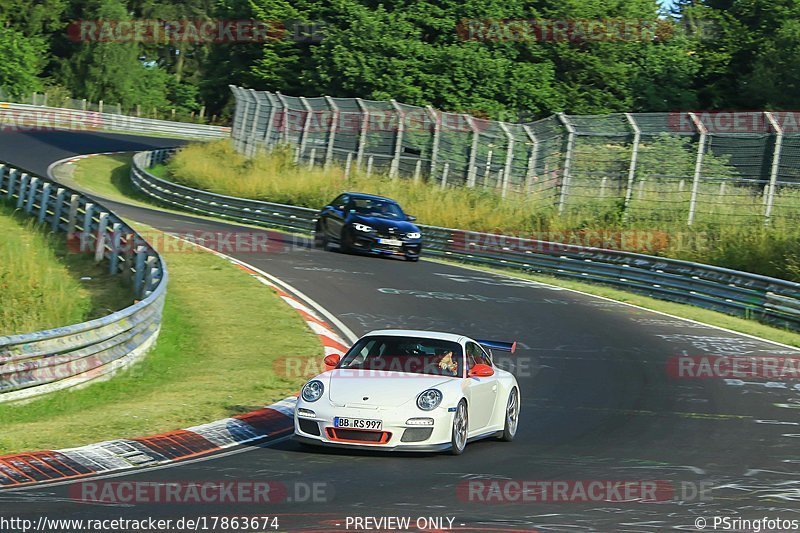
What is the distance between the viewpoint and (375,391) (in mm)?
10867

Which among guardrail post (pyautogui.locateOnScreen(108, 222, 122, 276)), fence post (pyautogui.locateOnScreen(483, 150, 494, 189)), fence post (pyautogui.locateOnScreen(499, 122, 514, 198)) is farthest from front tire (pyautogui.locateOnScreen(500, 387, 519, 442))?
fence post (pyautogui.locateOnScreen(483, 150, 494, 189))

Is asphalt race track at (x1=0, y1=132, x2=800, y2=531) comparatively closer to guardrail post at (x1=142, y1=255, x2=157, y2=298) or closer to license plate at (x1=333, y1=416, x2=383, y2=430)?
license plate at (x1=333, y1=416, x2=383, y2=430)

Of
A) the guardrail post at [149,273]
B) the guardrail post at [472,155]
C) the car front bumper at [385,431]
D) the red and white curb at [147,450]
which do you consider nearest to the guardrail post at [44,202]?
the guardrail post at [149,273]

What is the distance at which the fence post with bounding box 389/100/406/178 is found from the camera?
123 ft

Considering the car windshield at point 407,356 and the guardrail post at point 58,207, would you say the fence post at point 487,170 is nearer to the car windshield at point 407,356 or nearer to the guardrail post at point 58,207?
the guardrail post at point 58,207

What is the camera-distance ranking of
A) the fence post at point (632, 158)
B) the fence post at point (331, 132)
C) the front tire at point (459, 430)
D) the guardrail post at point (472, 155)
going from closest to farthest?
the front tire at point (459, 430), the fence post at point (632, 158), the guardrail post at point (472, 155), the fence post at point (331, 132)

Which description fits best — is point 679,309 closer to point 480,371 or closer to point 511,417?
point 511,417

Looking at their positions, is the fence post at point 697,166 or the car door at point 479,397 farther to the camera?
the fence post at point 697,166

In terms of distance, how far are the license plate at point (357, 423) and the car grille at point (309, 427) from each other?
0.67ft

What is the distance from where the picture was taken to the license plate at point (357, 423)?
10477 mm

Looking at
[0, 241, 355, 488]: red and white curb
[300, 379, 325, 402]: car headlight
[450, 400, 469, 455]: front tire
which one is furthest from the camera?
[300, 379, 325, 402]: car headlight

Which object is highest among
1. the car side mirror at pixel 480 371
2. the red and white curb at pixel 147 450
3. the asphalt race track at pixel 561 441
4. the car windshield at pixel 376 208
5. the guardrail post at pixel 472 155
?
the guardrail post at pixel 472 155

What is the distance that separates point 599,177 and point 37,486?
23513mm

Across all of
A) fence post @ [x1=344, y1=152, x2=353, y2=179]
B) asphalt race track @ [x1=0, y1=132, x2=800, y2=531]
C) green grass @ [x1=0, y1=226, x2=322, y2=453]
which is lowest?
green grass @ [x1=0, y1=226, x2=322, y2=453]
